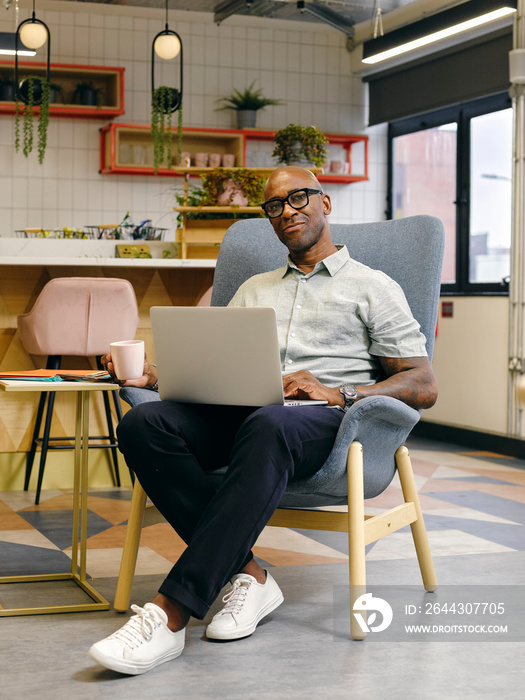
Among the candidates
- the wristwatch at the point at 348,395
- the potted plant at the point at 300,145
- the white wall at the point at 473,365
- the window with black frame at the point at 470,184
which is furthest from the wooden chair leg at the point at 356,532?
the window with black frame at the point at 470,184

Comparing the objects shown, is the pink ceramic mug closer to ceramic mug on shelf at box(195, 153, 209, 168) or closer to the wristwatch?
the wristwatch

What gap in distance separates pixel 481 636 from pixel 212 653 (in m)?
0.64

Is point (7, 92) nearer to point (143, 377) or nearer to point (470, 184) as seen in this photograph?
point (470, 184)

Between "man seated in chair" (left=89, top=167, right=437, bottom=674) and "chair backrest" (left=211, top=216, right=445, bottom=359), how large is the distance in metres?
0.13

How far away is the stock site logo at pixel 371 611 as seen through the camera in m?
2.10

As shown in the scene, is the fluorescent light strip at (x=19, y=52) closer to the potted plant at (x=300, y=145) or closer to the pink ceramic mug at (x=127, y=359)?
the potted plant at (x=300, y=145)

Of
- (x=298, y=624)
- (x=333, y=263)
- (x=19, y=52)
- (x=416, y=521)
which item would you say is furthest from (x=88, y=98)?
(x=298, y=624)

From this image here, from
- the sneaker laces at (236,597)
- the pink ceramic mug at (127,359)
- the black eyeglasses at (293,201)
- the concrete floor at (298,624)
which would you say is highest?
the black eyeglasses at (293,201)

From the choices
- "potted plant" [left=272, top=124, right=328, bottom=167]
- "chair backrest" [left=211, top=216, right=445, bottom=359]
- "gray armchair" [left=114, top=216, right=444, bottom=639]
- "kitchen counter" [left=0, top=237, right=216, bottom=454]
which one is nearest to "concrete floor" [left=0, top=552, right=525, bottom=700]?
"gray armchair" [left=114, top=216, right=444, bottom=639]

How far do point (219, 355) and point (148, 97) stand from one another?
4.80 metres

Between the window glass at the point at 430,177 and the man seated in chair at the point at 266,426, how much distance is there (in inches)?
146

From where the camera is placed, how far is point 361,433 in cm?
214

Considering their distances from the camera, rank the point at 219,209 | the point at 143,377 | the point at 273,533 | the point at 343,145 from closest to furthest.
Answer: the point at 143,377 < the point at 273,533 < the point at 219,209 < the point at 343,145

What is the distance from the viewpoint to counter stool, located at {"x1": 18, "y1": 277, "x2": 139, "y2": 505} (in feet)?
12.3
